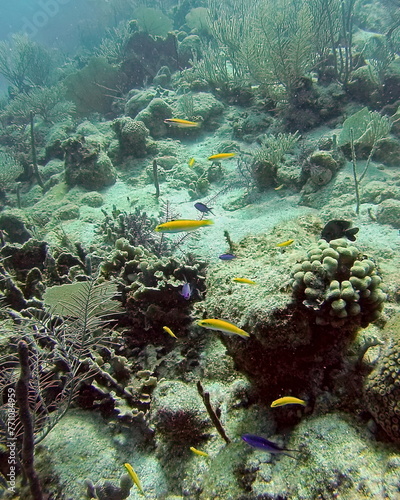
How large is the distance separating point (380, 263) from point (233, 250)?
180cm

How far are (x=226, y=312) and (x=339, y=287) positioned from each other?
1.10 meters

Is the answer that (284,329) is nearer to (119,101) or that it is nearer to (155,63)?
(119,101)

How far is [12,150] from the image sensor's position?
34.4ft

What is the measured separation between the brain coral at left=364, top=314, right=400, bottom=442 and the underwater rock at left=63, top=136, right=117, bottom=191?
716 centimetres

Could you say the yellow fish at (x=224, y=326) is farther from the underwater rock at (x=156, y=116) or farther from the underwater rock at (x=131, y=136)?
the underwater rock at (x=156, y=116)

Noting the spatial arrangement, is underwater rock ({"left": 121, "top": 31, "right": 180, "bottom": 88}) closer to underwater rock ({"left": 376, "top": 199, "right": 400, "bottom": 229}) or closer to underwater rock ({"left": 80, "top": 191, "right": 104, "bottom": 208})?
underwater rock ({"left": 80, "top": 191, "right": 104, "bottom": 208})

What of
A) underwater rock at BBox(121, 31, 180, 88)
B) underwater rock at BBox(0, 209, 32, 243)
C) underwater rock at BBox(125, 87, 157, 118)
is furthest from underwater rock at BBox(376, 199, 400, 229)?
underwater rock at BBox(121, 31, 180, 88)

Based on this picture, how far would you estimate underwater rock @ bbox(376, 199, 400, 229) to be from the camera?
4.14m

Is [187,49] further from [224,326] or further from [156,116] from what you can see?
[224,326]

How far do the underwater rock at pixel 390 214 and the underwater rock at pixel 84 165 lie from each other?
20.9 ft

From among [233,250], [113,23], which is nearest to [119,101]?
[233,250]

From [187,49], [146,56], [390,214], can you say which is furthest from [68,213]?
[146,56]

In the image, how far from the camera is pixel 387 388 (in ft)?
6.17

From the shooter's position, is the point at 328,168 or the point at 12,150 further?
the point at 12,150
